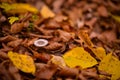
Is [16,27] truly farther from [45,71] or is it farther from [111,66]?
[111,66]

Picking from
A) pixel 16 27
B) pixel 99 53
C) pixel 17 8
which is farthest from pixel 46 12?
pixel 99 53

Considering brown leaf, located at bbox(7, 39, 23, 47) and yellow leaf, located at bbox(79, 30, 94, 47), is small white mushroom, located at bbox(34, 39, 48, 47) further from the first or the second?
yellow leaf, located at bbox(79, 30, 94, 47)

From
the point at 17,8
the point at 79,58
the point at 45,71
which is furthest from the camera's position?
the point at 17,8

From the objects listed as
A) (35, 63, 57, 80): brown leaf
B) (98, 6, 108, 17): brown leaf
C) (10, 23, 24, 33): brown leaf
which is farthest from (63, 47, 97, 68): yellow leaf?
(98, 6, 108, 17): brown leaf

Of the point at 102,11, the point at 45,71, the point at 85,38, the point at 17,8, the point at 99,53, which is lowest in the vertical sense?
the point at 45,71

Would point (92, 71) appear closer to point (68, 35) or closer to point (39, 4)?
point (68, 35)

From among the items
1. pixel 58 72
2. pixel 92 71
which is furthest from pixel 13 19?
pixel 92 71
